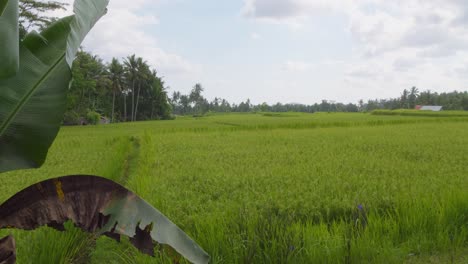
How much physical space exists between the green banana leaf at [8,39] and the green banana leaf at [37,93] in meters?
0.16

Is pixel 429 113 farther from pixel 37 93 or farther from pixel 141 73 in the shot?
pixel 37 93

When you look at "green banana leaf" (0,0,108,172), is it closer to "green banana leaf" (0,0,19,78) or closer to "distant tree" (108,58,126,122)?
"green banana leaf" (0,0,19,78)

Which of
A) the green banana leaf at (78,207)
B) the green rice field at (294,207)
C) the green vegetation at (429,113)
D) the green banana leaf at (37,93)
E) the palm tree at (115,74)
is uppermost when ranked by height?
the palm tree at (115,74)

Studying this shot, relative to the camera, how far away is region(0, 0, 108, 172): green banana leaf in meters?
1.29

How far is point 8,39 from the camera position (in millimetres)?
1108

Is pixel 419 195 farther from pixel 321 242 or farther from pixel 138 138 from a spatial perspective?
pixel 138 138

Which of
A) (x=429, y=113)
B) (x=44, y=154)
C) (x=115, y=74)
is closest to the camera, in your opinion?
(x=44, y=154)

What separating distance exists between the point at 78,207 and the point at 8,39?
55 centimetres

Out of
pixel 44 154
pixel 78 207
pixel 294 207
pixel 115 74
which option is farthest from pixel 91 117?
pixel 78 207

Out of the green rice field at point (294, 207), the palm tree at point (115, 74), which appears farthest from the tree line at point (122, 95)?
the green rice field at point (294, 207)

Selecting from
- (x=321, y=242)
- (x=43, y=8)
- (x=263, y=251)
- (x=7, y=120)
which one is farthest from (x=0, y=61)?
(x=43, y=8)

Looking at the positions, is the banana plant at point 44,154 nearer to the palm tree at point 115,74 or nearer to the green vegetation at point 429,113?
the green vegetation at point 429,113

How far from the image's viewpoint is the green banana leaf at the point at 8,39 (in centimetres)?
108

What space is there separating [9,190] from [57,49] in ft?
12.3
